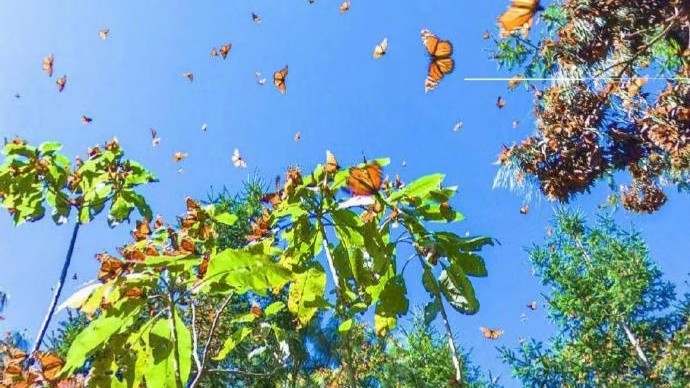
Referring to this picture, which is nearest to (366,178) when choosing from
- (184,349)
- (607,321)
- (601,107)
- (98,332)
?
(184,349)

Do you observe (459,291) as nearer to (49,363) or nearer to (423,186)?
(423,186)

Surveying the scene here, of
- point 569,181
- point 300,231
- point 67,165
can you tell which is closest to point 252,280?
point 300,231

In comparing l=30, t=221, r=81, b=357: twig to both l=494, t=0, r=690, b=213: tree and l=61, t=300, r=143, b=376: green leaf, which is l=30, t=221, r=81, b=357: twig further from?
l=494, t=0, r=690, b=213: tree

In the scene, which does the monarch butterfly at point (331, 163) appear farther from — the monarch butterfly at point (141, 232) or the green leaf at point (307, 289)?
the monarch butterfly at point (141, 232)

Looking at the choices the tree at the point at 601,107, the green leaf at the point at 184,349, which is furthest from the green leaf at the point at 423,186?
the tree at the point at 601,107

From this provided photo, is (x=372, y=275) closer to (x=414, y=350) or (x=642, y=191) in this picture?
(x=642, y=191)

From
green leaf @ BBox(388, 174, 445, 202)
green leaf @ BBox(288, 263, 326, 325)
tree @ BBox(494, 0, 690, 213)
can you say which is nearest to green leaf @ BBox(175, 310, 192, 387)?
green leaf @ BBox(288, 263, 326, 325)
